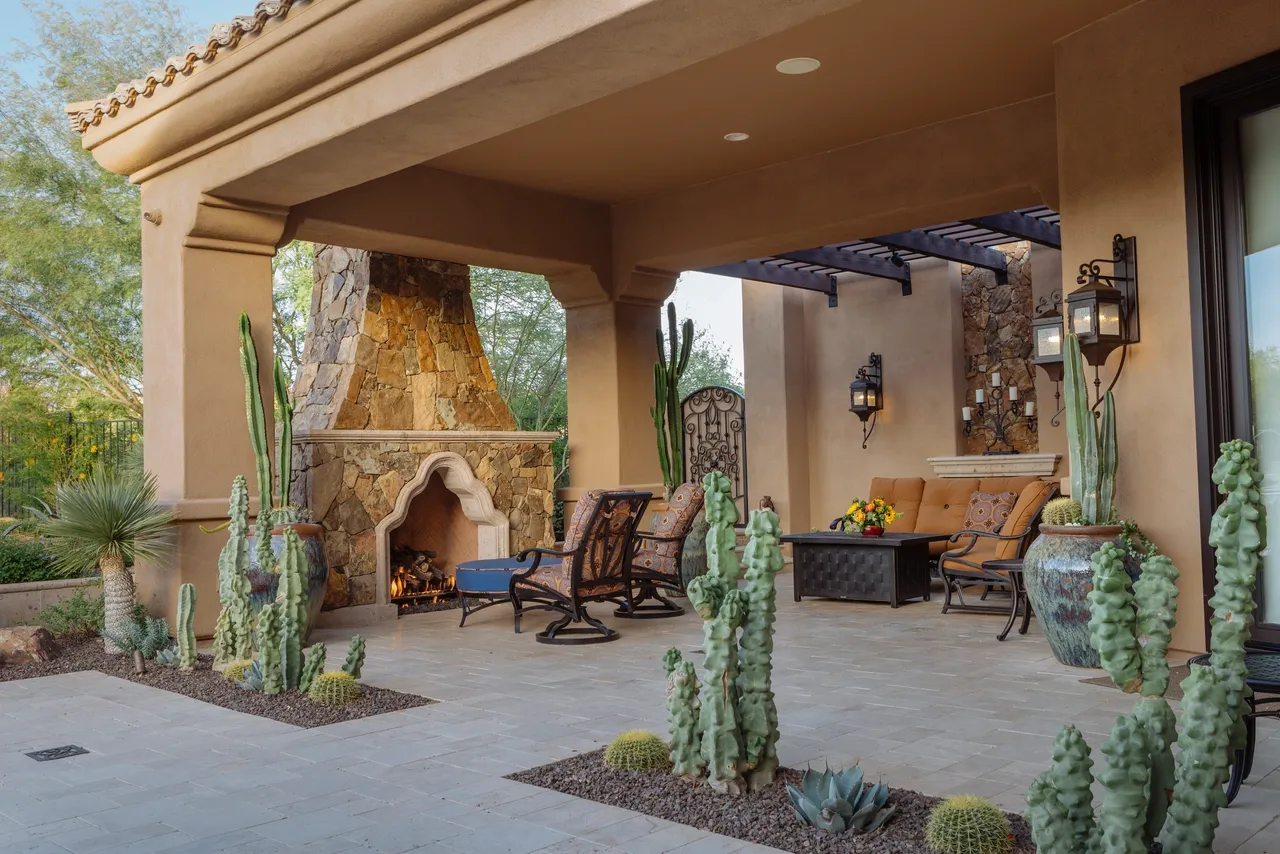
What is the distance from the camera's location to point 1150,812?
Result: 2703 millimetres

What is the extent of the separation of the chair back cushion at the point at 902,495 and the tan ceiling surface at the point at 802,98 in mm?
3752

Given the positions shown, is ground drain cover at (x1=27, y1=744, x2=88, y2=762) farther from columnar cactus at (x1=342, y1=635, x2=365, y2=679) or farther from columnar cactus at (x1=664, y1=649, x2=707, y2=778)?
columnar cactus at (x1=664, y1=649, x2=707, y2=778)

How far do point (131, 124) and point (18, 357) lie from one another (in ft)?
31.5

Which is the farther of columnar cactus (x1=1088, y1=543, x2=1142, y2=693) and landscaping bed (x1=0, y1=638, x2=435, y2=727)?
landscaping bed (x1=0, y1=638, x2=435, y2=727)

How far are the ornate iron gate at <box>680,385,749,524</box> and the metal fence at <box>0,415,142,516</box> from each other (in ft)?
21.2

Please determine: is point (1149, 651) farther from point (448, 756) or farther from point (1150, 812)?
point (448, 756)

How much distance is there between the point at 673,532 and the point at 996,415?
198 inches

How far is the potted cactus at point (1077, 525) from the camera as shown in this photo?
5.68m

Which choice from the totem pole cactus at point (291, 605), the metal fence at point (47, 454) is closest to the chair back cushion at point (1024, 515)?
the totem pole cactus at point (291, 605)

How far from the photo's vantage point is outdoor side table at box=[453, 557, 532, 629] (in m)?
7.99

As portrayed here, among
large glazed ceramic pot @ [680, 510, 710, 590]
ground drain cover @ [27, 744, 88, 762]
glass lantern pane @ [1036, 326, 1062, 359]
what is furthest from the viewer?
large glazed ceramic pot @ [680, 510, 710, 590]

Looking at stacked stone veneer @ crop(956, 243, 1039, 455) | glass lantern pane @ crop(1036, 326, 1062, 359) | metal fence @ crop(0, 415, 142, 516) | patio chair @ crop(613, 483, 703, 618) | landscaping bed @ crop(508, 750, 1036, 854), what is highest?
stacked stone veneer @ crop(956, 243, 1039, 455)

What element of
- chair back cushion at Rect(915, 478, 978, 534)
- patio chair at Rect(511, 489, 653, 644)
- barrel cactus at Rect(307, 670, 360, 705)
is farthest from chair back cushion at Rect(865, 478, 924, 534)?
barrel cactus at Rect(307, 670, 360, 705)

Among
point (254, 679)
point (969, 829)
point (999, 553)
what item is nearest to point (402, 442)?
point (254, 679)
